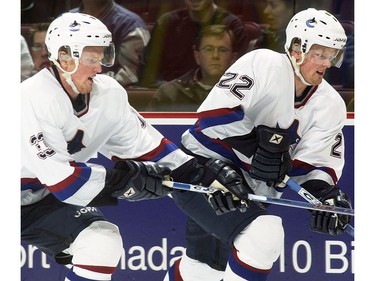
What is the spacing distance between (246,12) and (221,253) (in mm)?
834

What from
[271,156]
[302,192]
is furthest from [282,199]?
[271,156]

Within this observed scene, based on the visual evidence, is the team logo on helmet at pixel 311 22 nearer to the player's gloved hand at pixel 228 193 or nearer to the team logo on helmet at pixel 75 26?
the player's gloved hand at pixel 228 193

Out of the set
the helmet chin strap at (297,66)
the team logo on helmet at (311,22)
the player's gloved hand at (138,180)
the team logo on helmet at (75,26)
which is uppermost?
the team logo on helmet at (311,22)

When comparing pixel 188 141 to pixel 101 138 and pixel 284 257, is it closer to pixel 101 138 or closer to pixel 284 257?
pixel 101 138

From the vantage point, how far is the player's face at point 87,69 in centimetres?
331

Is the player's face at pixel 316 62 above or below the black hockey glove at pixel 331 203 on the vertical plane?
above

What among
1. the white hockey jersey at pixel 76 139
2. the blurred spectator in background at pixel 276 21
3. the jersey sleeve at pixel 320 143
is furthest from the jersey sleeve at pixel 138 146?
the blurred spectator in background at pixel 276 21

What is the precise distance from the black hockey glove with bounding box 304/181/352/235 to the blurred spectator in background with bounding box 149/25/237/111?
0.52m

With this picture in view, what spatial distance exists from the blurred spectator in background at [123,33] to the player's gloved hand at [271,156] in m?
0.57

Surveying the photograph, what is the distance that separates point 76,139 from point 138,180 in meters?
0.25

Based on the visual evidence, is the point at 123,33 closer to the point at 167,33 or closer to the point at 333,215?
the point at 167,33
